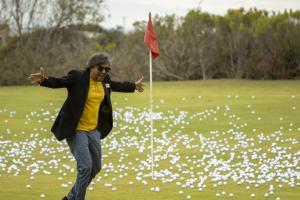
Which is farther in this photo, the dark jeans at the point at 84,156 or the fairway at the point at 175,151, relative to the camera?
the fairway at the point at 175,151

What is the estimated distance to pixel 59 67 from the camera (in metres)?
46.5

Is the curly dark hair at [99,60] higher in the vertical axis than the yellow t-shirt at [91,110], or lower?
higher

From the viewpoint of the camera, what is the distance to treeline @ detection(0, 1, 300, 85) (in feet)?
143

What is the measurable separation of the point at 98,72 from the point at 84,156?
3.40 ft

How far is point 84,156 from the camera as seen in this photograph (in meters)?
9.08

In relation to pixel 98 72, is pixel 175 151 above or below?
below

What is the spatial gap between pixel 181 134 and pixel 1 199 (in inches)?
374

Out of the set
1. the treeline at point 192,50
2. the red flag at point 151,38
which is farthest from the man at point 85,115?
the treeline at point 192,50

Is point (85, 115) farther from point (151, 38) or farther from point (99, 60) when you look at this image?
point (151, 38)

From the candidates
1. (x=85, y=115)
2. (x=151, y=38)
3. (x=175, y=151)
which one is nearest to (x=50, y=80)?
(x=85, y=115)

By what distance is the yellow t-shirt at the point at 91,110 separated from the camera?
9.26 m

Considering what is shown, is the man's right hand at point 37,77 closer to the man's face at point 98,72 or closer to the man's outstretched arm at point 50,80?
the man's outstretched arm at point 50,80

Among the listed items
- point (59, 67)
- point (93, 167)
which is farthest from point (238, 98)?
point (93, 167)

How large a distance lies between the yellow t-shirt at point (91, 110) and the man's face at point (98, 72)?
8cm
